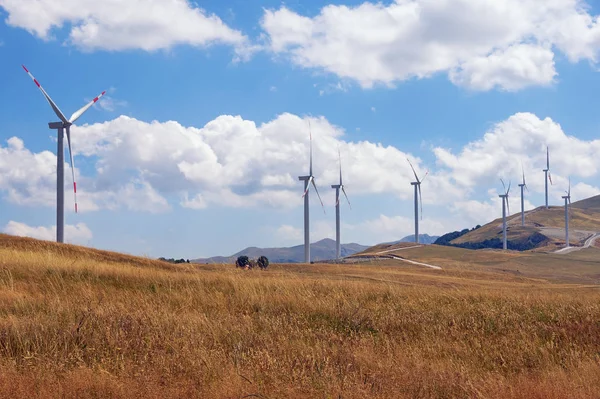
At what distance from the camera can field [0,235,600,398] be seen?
784 centimetres

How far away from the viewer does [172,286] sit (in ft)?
56.1

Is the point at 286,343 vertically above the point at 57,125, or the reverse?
the point at 57,125

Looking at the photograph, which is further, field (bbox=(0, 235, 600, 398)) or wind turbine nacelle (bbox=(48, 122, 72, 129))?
wind turbine nacelle (bbox=(48, 122, 72, 129))

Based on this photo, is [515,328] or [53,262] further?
[53,262]

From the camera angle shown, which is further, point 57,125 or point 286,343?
point 57,125

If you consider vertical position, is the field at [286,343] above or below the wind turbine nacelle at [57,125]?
below

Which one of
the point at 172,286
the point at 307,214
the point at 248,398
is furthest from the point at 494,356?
the point at 307,214

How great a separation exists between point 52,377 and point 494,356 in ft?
22.1

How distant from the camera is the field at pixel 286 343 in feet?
25.7

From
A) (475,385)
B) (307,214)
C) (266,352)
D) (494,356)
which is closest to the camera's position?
(475,385)

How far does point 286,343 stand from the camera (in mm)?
10000

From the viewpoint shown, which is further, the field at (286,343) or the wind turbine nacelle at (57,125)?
the wind turbine nacelle at (57,125)

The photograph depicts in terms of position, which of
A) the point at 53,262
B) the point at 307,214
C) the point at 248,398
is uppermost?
the point at 307,214

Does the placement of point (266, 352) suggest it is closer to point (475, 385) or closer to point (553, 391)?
point (475, 385)
